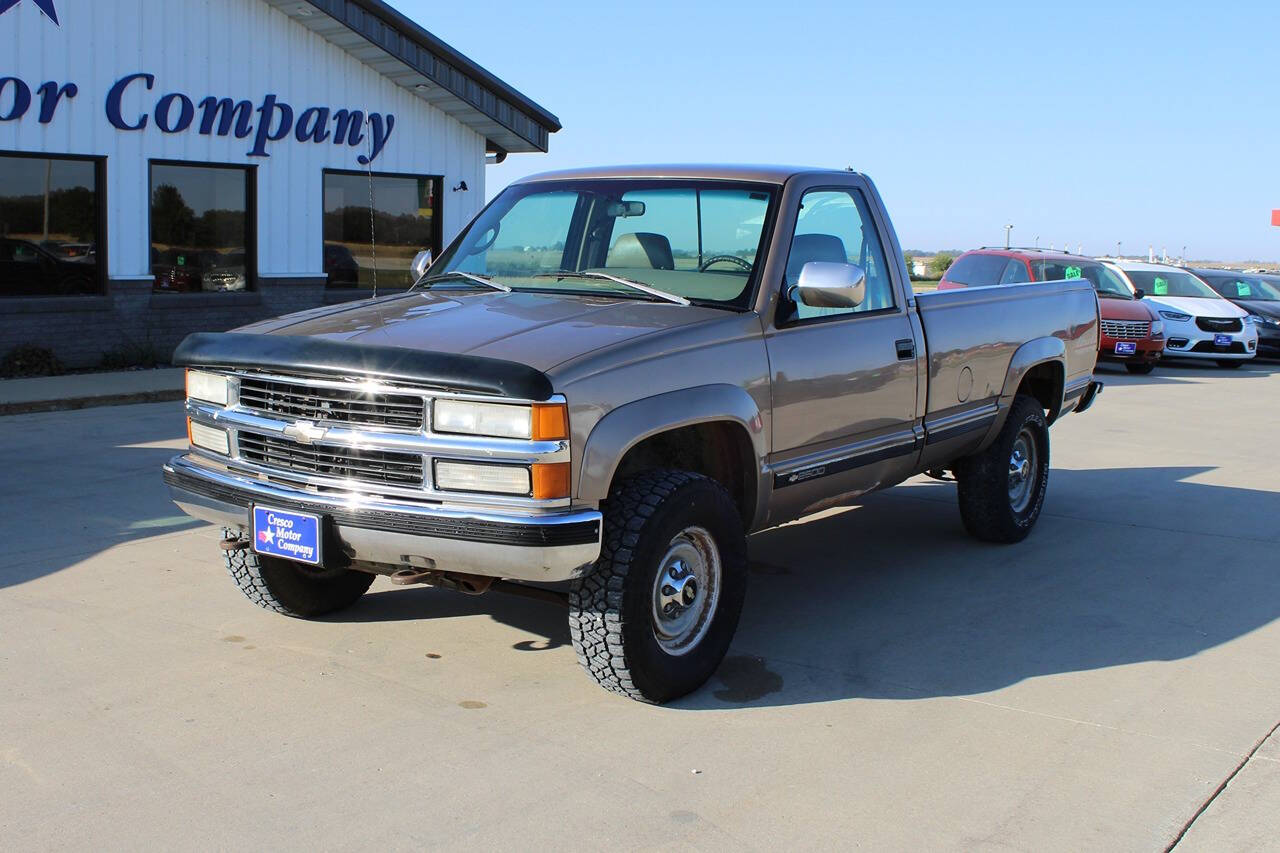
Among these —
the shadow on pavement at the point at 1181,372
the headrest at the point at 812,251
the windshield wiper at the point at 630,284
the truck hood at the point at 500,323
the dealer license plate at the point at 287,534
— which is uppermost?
the headrest at the point at 812,251

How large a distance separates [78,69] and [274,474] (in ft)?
36.3

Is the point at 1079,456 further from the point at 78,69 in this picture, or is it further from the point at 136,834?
the point at 78,69

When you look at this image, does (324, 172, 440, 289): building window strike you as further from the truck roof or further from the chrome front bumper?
the chrome front bumper

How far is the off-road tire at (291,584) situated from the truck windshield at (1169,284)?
767 inches

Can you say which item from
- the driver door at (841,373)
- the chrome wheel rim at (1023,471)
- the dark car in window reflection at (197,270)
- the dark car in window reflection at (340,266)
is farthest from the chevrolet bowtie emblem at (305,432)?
the dark car in window reflection at (340,266)

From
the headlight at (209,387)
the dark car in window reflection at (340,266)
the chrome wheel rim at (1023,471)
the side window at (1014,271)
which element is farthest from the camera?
the side window at (1014,271)

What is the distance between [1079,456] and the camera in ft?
36.2

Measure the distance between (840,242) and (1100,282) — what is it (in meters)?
15.8

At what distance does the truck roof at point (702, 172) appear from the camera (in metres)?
5.80

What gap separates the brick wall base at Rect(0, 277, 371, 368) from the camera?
13688 mm

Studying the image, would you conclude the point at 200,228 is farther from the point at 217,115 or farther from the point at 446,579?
the point at 446,579

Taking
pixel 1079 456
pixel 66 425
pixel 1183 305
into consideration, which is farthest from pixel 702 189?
pixel 1183 305

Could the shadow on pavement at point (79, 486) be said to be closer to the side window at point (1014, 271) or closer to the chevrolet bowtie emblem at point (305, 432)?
the chevrolet bowtie emblem at point (305, 432)

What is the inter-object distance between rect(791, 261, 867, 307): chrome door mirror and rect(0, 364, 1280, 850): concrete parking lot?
4.85ft
